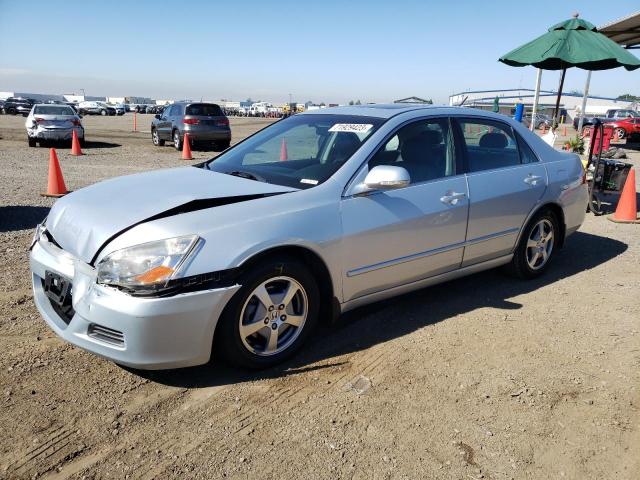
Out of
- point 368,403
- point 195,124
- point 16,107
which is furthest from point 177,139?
point 16,107

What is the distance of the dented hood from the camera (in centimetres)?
278

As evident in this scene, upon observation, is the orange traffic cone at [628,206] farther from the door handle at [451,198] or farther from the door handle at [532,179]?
the door handle at [451,198]

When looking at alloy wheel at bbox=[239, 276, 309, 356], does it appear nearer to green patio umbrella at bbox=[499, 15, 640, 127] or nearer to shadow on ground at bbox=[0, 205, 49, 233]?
shadow on ground at bbox=[0, 205, 49, 233]

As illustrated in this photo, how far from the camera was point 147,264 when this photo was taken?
2594 millimetres

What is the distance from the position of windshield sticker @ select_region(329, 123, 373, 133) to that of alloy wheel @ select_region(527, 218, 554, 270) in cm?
198

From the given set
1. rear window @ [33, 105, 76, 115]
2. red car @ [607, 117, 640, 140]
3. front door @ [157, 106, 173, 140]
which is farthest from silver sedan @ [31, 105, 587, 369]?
red car @ [607, 117, 640, 140]

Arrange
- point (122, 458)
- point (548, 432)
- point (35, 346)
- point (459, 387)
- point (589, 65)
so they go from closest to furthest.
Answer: point (122, 458)
point (548, 432)
point (459, 387)
point (35, 346)
point (589, 65)

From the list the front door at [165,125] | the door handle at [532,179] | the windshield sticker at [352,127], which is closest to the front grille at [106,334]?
the windshield sticker at [352,127]

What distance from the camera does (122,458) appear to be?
91.7 inches

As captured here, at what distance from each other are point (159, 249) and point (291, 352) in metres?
1.07

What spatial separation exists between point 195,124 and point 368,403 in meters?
15.0

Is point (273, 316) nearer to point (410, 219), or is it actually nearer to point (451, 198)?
point (410, 219)

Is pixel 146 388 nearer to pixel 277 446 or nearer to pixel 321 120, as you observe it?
pixel 277 446

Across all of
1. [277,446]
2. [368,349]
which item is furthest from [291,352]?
[277,446]
